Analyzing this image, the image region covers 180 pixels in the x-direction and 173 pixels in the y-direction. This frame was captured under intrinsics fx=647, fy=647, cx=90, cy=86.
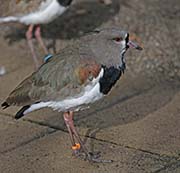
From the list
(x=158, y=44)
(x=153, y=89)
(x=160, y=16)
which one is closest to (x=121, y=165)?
(x=153, y=89)

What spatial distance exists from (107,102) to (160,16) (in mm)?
2551

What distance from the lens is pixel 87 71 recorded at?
5848mm

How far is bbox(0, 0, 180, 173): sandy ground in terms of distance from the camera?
612cm

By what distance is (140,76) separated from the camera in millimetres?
8375

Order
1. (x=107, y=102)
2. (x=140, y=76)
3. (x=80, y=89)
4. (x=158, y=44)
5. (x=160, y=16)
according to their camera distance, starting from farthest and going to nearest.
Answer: (x=160, y=16) → (x=158, y=44) → (x=140, y=76) → (x=107, y=102) → (x=80, y=89)

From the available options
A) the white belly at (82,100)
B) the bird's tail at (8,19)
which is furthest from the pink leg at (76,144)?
the bird's tail at (8,19)

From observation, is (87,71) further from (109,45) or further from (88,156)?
(88,156)

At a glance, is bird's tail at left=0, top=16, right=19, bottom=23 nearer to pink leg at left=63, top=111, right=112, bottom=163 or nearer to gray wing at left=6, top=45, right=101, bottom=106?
gray wing at left=6, top=45, right=101, bottom=106

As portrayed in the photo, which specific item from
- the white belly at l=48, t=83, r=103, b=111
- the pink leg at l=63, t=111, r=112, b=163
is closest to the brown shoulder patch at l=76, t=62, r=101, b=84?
the white belly at l=48, t=83, r=103, b=111

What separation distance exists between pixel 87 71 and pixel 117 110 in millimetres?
1602

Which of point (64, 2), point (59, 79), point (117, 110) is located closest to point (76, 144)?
point (59, 79)

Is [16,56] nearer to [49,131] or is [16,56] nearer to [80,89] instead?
[49,131]

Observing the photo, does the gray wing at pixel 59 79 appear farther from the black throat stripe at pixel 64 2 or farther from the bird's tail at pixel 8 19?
the bird's tail at pixel 8 19

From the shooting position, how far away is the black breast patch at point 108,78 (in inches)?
232
